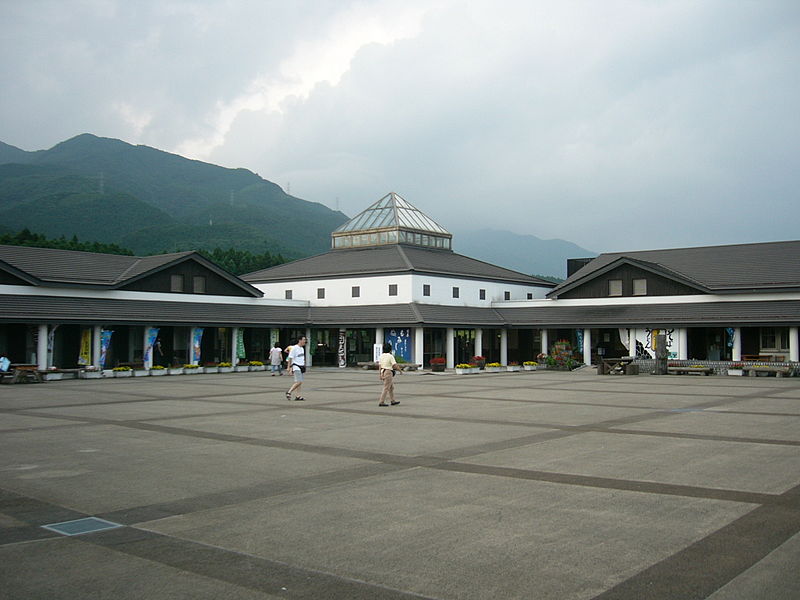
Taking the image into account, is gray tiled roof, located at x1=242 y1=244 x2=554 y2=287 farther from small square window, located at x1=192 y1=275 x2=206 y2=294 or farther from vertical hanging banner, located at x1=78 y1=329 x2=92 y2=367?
vertical hanging banner, located at x1=78 y1=329 x2=92 y2=367

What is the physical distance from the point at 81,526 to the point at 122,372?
92.5 ft

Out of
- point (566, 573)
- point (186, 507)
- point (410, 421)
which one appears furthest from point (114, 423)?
point (566, 573)

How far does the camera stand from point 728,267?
41.3 meters

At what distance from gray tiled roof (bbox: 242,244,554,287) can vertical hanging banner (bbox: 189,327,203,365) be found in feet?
33.0

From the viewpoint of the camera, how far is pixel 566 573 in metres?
6.01

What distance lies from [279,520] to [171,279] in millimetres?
33658

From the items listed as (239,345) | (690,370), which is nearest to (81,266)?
(239,345)

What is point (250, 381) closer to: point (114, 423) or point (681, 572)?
point (114, 423)

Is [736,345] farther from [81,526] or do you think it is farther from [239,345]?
[81,526]

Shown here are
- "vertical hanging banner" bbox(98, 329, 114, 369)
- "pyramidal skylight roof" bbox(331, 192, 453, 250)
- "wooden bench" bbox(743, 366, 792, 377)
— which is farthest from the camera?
"pyramidal skylight roof" bbox(331, 192, 453, 250)

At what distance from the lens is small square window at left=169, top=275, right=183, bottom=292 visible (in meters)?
39.3

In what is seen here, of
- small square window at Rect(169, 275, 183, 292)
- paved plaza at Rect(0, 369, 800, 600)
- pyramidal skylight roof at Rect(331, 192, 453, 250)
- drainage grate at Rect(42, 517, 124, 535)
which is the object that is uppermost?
pyramidal skylight roof at Rect(331, 192, 453, 250)

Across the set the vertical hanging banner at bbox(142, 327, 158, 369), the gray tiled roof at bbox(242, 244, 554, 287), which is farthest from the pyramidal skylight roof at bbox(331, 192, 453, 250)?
the vertical hanging banner at bbox(142, 327, 158, 369)

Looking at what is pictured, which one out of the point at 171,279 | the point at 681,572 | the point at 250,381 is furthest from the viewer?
the point at 171,279
